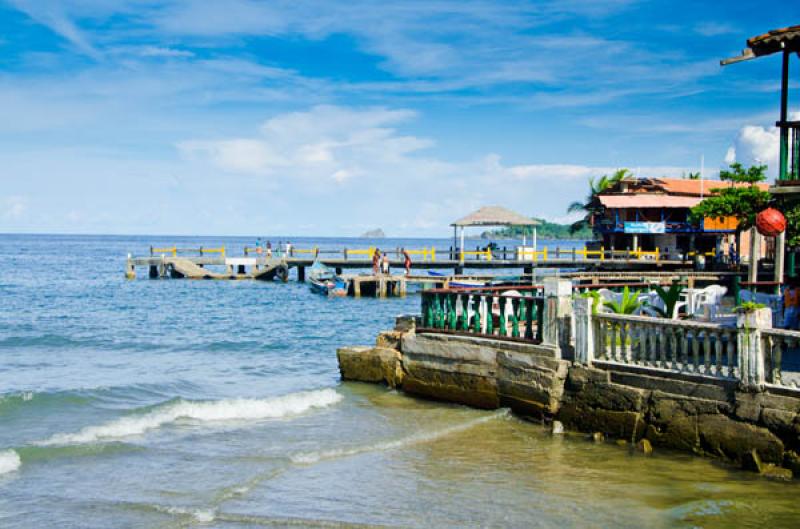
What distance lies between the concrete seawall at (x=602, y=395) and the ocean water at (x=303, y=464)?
0.85 feet

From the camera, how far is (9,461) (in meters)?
10.2

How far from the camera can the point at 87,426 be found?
12.5 m

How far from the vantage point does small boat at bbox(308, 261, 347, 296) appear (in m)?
39.8

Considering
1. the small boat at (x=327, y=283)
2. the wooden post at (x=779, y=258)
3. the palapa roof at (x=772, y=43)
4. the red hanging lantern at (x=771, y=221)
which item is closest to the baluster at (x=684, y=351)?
the red hanging lantern at (x=771, y=221)

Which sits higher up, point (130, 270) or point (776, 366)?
point (130, 270)

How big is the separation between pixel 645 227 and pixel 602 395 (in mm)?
37229

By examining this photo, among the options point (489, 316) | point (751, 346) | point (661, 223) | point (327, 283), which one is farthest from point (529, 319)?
point (661, 223)

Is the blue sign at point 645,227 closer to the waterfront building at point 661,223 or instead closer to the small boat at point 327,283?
the waterfront building at point 661,223

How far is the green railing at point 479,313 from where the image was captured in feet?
38.2

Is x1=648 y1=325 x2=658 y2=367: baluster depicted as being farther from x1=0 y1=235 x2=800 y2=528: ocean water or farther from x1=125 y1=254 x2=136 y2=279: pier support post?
x1=125 y1=254 x2=136 y2=279: pier support post

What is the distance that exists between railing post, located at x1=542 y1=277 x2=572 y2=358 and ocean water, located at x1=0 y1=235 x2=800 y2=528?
1317mm

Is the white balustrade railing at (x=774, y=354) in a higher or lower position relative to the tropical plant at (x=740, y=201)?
lower

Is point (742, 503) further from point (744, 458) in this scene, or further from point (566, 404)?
point (566, 404)

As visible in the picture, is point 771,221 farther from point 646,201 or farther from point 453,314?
point 646,201
